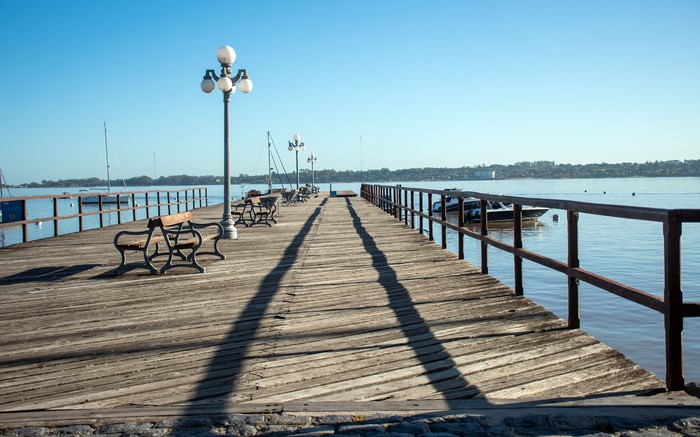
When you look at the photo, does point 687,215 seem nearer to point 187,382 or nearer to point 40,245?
point 187,382

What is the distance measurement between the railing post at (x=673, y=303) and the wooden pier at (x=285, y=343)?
11 centimetres

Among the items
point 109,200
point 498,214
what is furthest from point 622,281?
point 109,200

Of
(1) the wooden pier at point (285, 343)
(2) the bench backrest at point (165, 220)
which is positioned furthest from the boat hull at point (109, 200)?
(1) the wooden pier at point (285, 343)

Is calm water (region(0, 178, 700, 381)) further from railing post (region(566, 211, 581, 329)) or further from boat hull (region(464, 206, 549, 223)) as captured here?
boat hull (region(464, 206, 549, 223))

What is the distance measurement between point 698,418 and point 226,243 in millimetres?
9563

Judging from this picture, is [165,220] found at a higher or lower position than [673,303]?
higher

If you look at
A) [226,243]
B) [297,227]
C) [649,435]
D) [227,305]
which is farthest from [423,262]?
[297,227]

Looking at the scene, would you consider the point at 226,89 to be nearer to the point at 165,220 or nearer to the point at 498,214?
the point at 165,220

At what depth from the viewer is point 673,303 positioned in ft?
10.3

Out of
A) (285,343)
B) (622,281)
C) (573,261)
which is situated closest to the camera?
(285,343)

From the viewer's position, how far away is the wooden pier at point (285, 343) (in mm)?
3203

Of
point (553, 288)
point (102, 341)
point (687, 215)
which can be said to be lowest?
point (553, 288)

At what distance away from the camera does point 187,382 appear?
341 centimetres

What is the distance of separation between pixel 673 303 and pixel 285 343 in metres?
2.37
